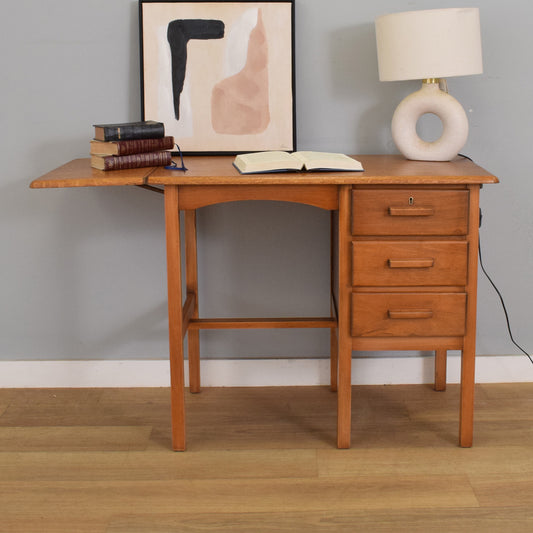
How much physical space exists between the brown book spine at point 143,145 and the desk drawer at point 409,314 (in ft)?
2.40

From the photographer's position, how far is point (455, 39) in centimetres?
222

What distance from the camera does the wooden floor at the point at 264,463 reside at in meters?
1.94

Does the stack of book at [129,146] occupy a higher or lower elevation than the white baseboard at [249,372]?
higher

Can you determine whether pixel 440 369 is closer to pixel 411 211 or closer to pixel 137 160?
pixel 411 211

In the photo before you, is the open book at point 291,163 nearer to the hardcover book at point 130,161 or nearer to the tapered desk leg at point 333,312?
the hardcover book at point 130,161

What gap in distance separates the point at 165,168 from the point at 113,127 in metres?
0.20

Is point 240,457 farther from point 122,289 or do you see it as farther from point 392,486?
point 122,289

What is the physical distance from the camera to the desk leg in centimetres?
218

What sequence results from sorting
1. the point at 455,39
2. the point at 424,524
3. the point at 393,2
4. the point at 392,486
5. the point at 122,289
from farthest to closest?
the point at 122,289, the point at 393,2, the point at 455,39, the point at 392,486, the point at 424,524

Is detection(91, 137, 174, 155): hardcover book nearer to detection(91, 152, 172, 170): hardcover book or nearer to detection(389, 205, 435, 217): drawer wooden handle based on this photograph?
detection(91, 152, 172, 170): hardcover book

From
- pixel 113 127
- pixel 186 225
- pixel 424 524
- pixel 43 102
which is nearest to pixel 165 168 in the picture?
pixel 113 127

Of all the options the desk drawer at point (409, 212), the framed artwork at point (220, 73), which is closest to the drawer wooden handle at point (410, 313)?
the desk drawer at point (409, 212)

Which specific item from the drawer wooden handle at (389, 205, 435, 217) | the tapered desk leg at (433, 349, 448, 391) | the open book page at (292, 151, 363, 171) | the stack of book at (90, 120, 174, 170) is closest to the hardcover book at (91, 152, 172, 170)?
the stack of book at (90, 120, 174, 170)

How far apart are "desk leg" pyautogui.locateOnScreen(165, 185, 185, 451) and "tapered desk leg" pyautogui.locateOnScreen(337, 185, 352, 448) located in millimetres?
472
